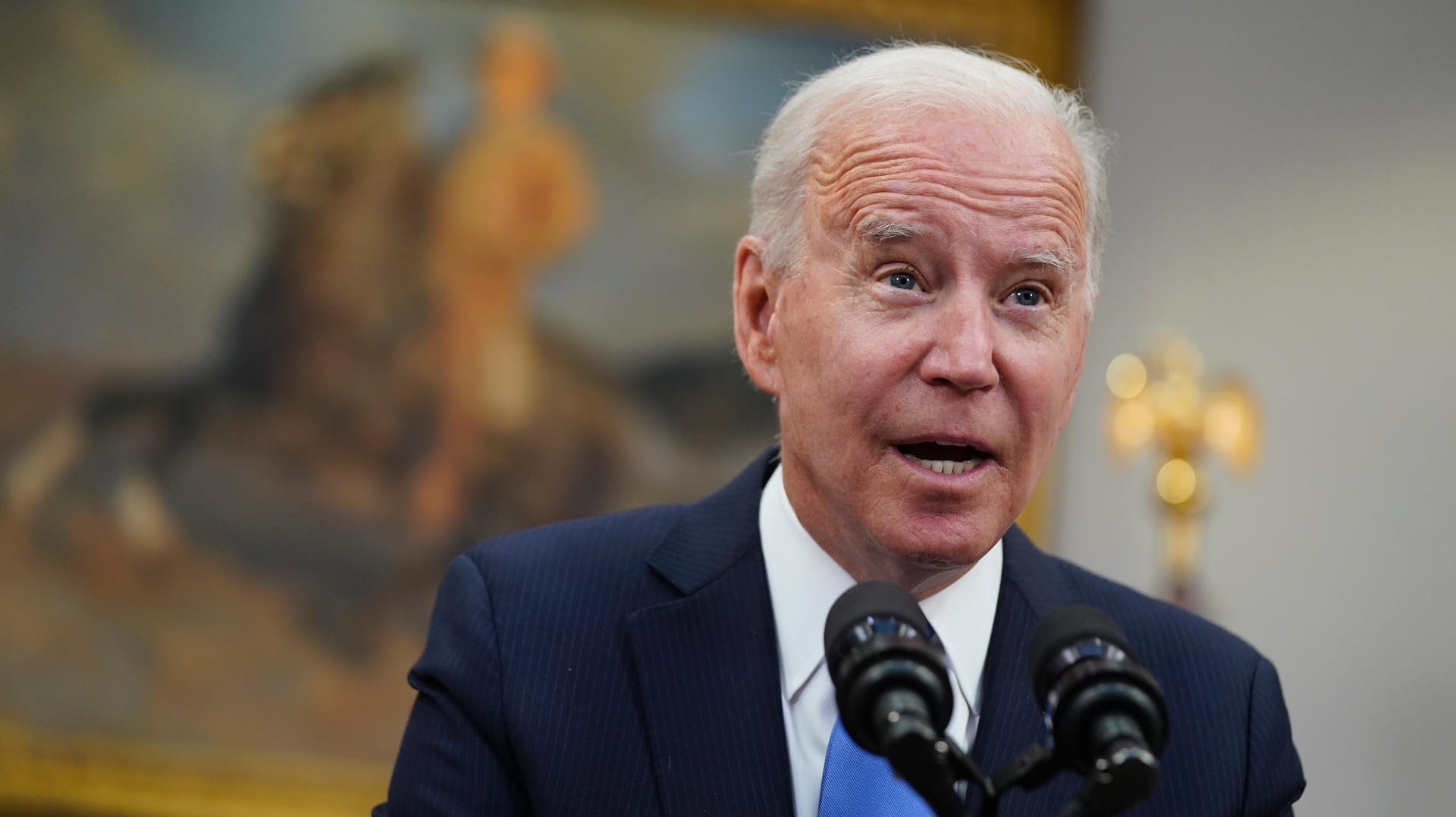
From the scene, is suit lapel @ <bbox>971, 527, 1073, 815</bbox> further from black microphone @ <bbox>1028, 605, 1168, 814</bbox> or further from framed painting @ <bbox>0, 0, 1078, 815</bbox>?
framed painting @ <bbox>0, 0, 1078, 815</bbox>

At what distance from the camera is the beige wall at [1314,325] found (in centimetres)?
577

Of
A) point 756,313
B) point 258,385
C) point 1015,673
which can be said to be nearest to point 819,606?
point 1015,673

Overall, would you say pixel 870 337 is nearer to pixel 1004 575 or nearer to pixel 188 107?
pixel 1004 575

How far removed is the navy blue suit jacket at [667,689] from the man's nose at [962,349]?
1.48ft

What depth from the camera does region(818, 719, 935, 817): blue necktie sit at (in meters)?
1.88

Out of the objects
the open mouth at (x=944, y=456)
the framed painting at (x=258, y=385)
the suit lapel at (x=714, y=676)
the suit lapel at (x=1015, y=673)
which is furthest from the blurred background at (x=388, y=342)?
the open mouth at (x=944, y=456)

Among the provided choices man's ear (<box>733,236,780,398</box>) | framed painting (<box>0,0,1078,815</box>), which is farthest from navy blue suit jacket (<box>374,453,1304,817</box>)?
framed painting (<box>0,0,1078,815</box>)

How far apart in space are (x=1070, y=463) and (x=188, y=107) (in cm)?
408

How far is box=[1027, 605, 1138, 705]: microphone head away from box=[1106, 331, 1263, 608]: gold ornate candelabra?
472cm

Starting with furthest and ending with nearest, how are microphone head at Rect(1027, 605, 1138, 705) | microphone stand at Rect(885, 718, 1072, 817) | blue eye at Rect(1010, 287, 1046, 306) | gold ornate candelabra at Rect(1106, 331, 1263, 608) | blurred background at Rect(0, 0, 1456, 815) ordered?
blurred background at Rect(0, 0, 1456, 815) → gold ornate candelabra at Rect(1106, 331, 1263, 608) → blue eye at Rect(1010, 287, 1046, 306) → microphone head at Rect(1027, 605, 1138, 705) → microphone stand at Rect(885, 718, 1072, 817)

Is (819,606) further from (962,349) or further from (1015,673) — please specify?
(962,349)

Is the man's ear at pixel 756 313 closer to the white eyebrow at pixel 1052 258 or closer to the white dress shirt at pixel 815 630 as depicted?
the white dress shirt at pixel 815 630

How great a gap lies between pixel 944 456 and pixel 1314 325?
15.7ft

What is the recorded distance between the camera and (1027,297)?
77.8 inches
